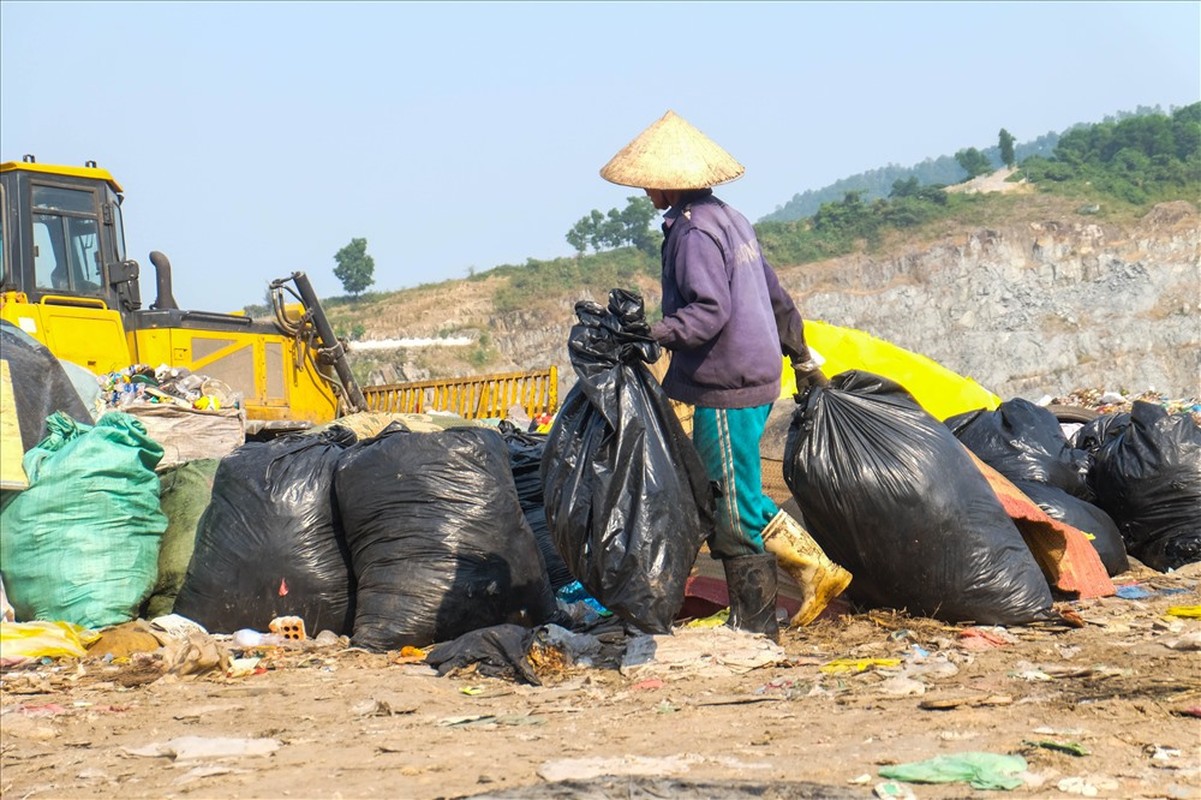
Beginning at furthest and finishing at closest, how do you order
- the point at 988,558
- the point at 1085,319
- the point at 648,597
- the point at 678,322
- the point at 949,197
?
the point at 949,197 → the point at 1085,319 → the point at 988,558 → the point at 678,322 → the point at 648,597

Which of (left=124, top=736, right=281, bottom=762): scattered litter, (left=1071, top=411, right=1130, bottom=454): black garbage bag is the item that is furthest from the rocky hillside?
(left=124, top=736, right=281, bottom=762): scattered litter

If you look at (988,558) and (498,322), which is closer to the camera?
(988,558)

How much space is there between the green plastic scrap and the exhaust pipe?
8.22m

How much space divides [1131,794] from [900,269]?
28488mm

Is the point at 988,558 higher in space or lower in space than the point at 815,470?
lower

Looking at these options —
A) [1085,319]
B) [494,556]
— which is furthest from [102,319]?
[1085,319]

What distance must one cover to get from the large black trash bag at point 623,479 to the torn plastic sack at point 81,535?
5.94ft

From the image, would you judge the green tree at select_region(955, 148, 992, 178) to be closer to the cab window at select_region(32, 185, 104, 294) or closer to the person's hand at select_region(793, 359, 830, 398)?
the cab window at select_region(32, 185, 104, 294)

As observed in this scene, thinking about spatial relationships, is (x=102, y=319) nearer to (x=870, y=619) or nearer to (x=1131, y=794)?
(x=870, y=619)

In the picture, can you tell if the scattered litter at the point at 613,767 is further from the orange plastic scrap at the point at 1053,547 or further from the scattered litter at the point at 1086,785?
the orange plastic scrap at the point at 1053,547

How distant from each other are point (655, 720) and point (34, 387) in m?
3.27

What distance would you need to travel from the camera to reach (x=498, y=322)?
111ft

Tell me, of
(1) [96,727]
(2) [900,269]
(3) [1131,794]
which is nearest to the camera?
(3) [1131,794]

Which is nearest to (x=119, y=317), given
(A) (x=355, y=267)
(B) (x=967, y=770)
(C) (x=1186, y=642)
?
(C) (x=1186, y=642)
